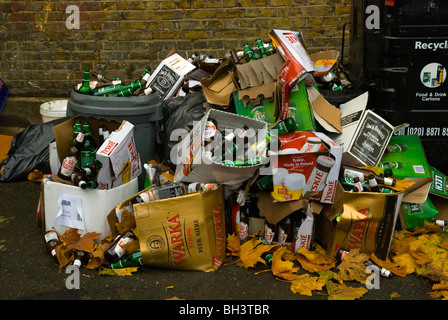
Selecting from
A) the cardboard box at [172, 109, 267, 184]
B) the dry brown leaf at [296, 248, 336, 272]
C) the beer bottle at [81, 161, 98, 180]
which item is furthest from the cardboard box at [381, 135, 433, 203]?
the beer bottle at [81, 161, 98, 180]

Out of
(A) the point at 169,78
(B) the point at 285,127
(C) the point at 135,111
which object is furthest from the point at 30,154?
(B) the point at 285,127

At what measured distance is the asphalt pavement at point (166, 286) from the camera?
304 cm

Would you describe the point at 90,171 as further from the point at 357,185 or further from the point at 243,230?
the point at 357,185

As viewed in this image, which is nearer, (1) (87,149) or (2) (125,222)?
(2) (125,222)

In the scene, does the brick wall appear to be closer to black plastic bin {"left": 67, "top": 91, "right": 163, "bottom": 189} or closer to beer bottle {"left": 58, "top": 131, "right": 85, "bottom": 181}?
black plastic bin {"left": 67, "top": 91, "right": 163, "bottom": 189}

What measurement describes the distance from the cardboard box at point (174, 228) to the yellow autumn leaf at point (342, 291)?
741mm

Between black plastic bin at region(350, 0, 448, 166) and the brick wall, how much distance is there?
154cm

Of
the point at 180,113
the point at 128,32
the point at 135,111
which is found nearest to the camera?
the point at 135,111

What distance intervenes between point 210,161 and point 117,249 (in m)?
0.78

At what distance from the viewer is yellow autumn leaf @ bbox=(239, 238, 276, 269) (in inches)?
131

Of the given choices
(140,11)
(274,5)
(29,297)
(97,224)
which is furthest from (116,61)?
(29,297)

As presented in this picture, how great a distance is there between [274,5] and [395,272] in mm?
3273

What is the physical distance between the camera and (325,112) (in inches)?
Result: 153

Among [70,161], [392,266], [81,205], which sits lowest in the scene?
[392,266]
